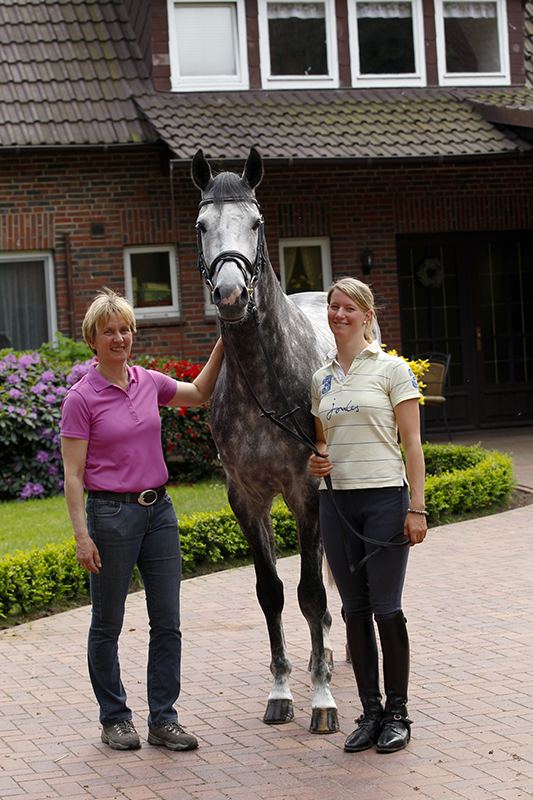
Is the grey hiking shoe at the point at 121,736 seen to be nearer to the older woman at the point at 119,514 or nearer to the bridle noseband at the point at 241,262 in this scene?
the older woman at the point at 119,514

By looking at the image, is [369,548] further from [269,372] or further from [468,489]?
[468,489]

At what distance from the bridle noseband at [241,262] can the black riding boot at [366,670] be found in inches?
59.2

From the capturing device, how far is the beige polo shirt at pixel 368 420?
5559 mm

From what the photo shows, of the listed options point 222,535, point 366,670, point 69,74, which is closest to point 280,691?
point 366,670

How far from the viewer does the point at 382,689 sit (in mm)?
6473

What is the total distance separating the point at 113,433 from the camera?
5.75 metres

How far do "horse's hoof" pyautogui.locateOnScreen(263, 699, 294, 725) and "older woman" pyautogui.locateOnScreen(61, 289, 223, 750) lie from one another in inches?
19.5

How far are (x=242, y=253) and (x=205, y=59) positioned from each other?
11.6 m

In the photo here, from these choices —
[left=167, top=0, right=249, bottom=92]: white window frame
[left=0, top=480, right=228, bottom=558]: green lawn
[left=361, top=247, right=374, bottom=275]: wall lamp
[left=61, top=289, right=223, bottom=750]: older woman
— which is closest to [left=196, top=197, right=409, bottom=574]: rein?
[left=61, top=289, right=223, bottom=750]: older woman

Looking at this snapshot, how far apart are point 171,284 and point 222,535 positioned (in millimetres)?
6756

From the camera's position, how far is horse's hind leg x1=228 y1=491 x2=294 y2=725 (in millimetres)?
6250

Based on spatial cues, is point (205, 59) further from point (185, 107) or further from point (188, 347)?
point (188, 347)

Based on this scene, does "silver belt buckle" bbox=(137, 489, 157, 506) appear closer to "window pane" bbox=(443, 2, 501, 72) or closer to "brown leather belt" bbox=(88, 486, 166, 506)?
"brown leather belt" bbox=(88, 486, 166, 506)

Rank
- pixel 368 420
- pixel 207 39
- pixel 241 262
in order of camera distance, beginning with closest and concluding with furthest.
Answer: pixel 241 262 < pixel 368 420 < pixel 207 39
